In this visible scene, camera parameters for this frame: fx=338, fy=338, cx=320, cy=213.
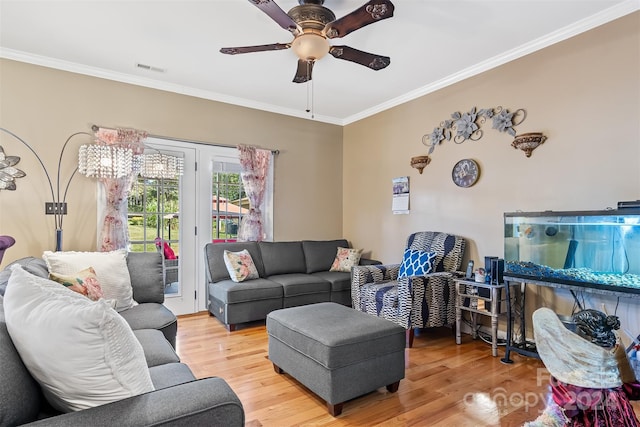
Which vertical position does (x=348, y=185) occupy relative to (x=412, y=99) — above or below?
below

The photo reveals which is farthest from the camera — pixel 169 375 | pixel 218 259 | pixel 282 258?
pixel 282 258

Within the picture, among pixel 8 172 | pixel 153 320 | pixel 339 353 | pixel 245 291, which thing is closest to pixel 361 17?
pixel 339 353

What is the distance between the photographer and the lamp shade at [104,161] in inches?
129

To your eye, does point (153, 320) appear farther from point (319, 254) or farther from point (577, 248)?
point (577, 248)

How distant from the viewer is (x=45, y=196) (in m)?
3.36

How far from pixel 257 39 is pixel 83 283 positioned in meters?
2.36

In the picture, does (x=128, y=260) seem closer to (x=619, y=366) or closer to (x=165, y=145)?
(x=165, y=145)

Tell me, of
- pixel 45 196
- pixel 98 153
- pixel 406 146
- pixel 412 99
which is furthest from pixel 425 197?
pixel 45 196

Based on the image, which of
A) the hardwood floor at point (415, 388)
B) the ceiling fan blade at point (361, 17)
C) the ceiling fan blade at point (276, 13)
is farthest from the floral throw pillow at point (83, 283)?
the ceiling fan blade at point (361, 17)

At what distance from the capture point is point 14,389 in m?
0.94

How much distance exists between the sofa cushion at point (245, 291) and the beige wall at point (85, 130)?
1.09 metres

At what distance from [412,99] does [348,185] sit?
1647 millimetres

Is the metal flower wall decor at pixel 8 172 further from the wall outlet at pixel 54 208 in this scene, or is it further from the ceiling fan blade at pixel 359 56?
the ceiling fan blade at pixel 359 56

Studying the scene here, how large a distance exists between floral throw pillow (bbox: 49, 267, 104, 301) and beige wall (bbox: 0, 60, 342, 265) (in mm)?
1414
